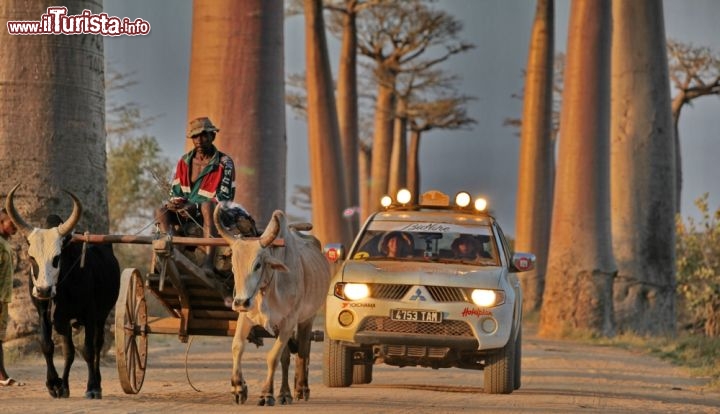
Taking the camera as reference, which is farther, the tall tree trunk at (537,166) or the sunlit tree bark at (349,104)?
the sunlit tree bark at (349,104)

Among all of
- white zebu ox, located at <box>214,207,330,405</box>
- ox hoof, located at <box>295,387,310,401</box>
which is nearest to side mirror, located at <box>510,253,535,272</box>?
white zebu ox, located at <box>214,207,330,405</box>

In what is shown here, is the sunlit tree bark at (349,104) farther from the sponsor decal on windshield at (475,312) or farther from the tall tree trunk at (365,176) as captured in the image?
the sponsor decal on windshield at (475,312)

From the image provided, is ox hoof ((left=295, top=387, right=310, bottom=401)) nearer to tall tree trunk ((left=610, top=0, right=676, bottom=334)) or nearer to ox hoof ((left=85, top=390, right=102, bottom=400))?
ox hoof ((left=85, top=390, right=102, bottom=400))

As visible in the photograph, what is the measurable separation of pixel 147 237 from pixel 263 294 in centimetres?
105

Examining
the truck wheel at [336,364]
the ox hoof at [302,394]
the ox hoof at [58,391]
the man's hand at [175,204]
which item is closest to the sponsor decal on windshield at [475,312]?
the truck wheel at [336,364]

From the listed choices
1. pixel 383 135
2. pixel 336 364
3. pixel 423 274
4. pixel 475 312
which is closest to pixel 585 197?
pixel 336 364

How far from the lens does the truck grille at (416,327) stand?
47.3 feet

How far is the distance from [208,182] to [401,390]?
3.19 m

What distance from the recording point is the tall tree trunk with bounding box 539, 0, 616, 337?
29.5m

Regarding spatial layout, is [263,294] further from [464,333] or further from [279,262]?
[464,333]

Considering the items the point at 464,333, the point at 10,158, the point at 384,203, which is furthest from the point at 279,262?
the point at 10,158

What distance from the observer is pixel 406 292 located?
14.5m

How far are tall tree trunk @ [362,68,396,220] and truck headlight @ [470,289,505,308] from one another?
4226cm

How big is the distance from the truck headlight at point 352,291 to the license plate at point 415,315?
1.10 ft
